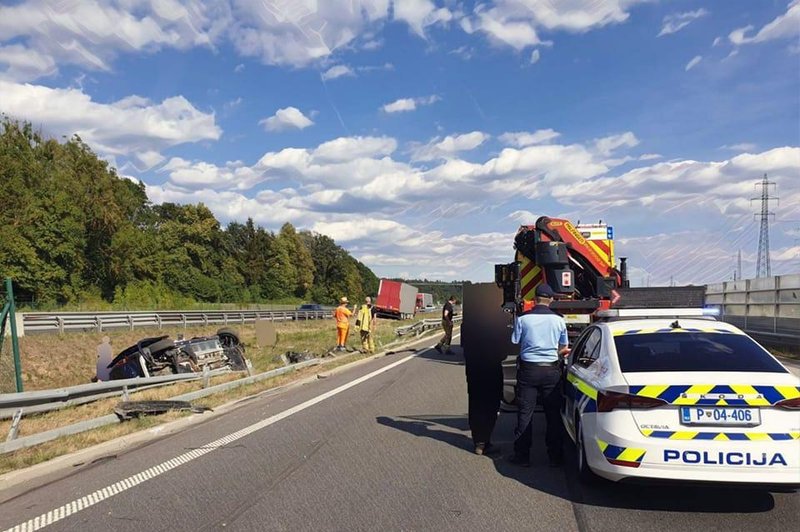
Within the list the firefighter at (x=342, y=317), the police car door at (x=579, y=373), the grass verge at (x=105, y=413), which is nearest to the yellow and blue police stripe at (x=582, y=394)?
the police car door at (x=579, y=373)

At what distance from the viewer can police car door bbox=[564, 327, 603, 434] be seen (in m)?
6.10

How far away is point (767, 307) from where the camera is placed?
2116 centimetres

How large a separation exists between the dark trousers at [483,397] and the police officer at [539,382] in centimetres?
45

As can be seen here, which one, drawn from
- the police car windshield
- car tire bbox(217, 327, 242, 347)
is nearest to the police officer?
the police car windshield

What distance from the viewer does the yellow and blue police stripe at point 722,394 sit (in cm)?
490

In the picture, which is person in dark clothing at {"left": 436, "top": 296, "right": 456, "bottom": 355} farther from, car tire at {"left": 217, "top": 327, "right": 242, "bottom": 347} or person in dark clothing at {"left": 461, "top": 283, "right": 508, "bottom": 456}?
person in dark clothing at {"left": 461, "top": 283, "right": 508, "bottom": 456}

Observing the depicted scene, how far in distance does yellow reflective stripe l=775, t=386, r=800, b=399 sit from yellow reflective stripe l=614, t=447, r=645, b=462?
1106 mm

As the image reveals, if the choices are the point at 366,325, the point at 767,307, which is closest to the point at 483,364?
the point at 366,325

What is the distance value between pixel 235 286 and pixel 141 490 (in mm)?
87548

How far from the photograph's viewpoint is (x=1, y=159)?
4425 centimetres

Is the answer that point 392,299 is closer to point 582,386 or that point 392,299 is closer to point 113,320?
point 113,320

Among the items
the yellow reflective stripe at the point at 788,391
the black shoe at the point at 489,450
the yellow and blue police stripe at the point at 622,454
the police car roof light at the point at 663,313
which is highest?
the police car roof light at the point at 663,313

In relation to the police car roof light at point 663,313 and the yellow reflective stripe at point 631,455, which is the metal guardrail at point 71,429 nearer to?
the yellow reflective stripe at point 631,455

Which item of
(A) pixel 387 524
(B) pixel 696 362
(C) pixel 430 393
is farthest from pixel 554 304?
(A) pixel 387 524
